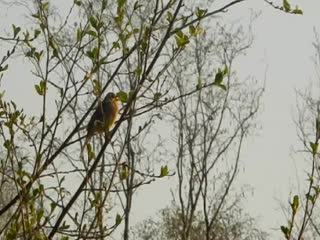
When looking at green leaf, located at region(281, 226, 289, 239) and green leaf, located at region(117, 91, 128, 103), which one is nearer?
green leaf, located at region(281, 226, 289, 239)

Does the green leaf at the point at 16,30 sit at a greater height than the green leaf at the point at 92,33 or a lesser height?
greater

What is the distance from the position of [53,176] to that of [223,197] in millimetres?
13741

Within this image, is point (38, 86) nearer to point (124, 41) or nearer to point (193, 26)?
point (124, 41)

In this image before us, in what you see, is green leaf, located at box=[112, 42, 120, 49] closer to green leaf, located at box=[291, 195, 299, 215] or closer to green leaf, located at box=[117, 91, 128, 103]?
green leaf, located at box=[117, 91, 128, 103]

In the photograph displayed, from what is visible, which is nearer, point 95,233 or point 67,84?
point 95,233

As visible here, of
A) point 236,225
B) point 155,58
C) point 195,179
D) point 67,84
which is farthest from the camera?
point 236,225

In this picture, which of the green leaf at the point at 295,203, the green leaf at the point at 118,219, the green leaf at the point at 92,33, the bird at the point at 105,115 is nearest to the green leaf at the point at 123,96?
the green leaf at the point at 92,33

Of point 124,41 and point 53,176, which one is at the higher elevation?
point 124,41

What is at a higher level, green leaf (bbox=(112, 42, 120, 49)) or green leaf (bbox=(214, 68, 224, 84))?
green leaf (bbox=(112, 42, 120, 49))

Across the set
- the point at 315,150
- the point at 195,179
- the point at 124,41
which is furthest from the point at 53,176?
the point at 195,179

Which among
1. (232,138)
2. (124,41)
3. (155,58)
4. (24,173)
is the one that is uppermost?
(232,138)

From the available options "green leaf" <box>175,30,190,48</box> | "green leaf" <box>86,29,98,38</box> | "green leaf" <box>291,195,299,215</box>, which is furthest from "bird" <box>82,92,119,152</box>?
"green leaf" <box>291,195,299,215</box>

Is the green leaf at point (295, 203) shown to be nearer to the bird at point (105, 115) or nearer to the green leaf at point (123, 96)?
the green leaf at point (123, 96)

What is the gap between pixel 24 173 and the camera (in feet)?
9.59
